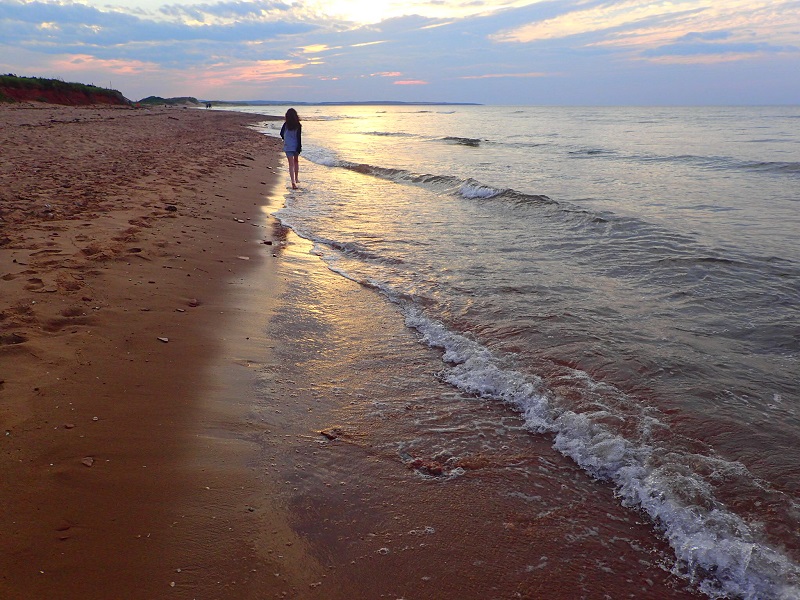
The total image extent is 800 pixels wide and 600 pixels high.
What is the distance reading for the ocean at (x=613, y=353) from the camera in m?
2.72

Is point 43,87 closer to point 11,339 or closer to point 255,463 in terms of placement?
point 11,339

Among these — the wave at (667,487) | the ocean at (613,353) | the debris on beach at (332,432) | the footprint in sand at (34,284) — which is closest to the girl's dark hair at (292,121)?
the ocean at (613,353)

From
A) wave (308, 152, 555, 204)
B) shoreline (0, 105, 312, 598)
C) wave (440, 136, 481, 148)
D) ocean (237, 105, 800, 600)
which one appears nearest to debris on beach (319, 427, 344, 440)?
ocean (237, 105, 800, 600)

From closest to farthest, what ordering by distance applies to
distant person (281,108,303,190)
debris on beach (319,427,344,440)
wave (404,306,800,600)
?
1. wave (404,306,800,600)
2. debris on beach (319,427,344,440)
3. distant person (281,108,303,190)

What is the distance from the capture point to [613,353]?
14.6 ft

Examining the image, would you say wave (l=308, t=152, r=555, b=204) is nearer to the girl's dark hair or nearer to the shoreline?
the girl's dark hair

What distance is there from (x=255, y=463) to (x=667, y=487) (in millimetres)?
2257

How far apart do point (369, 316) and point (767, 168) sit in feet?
58.0

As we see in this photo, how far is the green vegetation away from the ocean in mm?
41431

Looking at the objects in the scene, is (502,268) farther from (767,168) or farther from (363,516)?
(767,168)

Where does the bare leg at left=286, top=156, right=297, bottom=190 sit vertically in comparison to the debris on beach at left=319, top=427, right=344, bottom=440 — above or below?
above

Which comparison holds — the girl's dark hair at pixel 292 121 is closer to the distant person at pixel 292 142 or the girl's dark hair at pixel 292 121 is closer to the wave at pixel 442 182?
the distant person at pixel 292 142

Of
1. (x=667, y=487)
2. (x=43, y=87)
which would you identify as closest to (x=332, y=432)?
(x=667, y=487)

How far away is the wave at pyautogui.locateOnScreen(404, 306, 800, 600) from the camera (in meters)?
2.29
